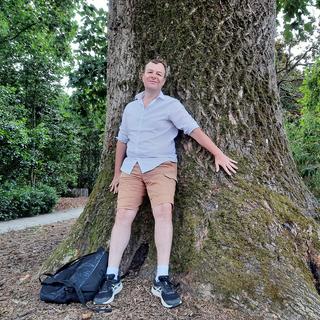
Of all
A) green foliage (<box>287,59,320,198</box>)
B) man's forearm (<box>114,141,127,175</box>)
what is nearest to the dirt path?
man's forearm (<box>114,141,127,175</box>)

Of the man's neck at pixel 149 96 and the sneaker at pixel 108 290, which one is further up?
the man's neck at pixel 149 96

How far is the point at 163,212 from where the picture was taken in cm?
325

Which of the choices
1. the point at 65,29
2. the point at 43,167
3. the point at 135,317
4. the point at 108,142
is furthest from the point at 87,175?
the point at 135,317

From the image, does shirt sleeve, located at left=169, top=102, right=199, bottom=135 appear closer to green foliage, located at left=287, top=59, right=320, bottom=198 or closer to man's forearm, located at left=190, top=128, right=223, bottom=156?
man's forearm, located at left=190, top=128, right=223, bottom=156

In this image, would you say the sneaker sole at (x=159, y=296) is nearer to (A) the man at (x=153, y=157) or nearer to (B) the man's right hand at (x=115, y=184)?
(A) the man at (x=153, y=157)

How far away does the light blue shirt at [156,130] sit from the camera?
3393 millimetres

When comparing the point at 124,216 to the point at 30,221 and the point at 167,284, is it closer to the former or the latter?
the point at 167,284

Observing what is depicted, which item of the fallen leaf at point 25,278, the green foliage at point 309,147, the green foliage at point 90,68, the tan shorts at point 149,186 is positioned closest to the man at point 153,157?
the tan shorts at point 149,186

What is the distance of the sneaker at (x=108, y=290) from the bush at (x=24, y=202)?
26.2 feet

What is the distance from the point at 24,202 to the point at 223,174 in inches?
346

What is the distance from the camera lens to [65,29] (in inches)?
550

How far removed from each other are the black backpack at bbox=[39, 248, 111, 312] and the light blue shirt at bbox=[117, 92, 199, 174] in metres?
0.78

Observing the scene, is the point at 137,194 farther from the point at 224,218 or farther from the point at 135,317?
the point at 135,317

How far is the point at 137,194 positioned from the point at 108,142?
835 mm
